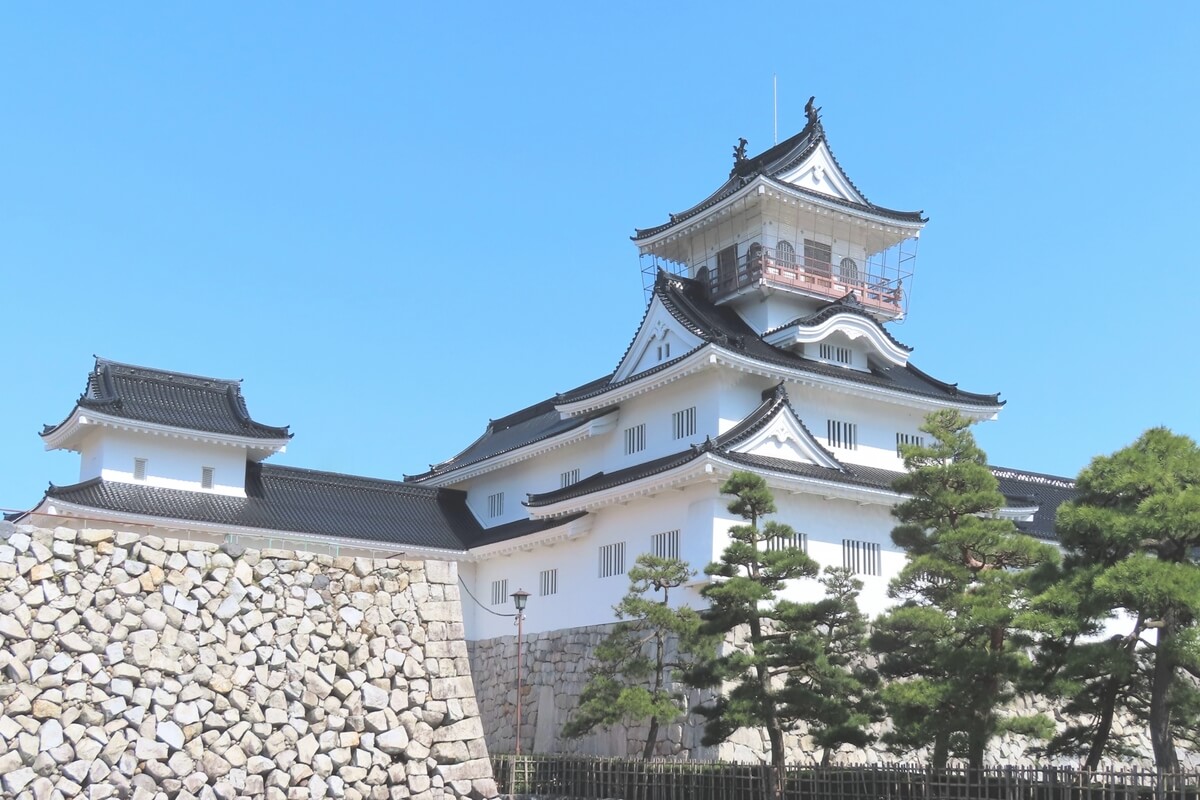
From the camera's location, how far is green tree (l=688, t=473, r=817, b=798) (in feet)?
61.1

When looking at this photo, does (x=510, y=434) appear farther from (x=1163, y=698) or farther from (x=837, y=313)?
(x=1163, y=698)

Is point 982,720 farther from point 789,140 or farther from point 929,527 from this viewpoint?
point 789,140

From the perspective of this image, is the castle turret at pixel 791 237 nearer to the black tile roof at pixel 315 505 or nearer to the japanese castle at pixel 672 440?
the japanese castle at pixel 672 440

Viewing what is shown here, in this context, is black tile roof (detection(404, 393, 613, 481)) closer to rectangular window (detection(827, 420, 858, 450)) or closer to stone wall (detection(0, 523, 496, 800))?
rectangular window (detection(827, 420, 858, 450))

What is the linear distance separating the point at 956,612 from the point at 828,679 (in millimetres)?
2454

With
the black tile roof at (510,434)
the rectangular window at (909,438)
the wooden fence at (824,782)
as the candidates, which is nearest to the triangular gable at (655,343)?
the black tile roof at (510,434)

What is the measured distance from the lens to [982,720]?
1656cm

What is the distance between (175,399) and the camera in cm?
2806

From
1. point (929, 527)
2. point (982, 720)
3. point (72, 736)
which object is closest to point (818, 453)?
point (929, 527)

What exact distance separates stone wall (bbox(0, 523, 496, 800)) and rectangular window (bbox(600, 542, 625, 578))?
8384mm

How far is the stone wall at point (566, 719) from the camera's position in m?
22.0

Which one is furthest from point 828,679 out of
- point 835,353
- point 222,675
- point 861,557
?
point 835,353

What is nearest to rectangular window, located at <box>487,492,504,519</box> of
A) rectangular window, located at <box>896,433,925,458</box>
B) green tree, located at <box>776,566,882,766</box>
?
rectangular window, located at <box>896,433,925,458</box>

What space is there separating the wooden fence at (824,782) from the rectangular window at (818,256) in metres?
12.3
